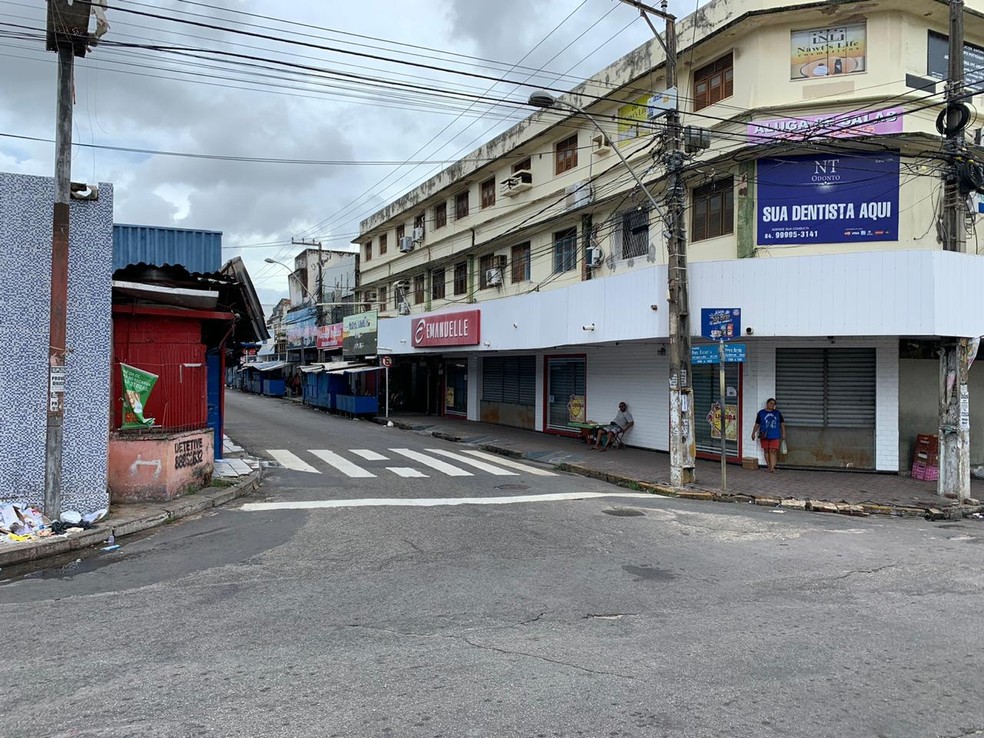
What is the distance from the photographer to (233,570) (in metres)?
6.82

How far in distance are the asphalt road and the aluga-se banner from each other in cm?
201

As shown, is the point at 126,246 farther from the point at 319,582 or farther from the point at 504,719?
the point at 504,719

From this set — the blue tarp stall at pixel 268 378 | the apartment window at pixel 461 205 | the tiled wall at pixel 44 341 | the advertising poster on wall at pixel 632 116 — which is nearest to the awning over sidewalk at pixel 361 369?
the apartment window at pixel 461 205

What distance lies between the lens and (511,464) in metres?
16.8

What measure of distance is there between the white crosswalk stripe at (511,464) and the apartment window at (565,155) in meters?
10.0

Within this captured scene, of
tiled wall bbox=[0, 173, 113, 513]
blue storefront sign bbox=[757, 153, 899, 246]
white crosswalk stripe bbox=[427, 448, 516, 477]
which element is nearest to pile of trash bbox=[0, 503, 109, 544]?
tiled wall bbox=[0, 173, 113, 513]

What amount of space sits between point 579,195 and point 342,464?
1122 centimetres

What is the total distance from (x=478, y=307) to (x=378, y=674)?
19456 mm

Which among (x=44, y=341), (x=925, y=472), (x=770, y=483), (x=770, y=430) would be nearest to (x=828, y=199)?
(x=770, y=430)

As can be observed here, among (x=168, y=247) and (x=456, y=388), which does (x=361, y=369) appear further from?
(x=168, y=247)

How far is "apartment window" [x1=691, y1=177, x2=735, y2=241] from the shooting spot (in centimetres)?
1588

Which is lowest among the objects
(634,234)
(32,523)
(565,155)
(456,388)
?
(32,523)

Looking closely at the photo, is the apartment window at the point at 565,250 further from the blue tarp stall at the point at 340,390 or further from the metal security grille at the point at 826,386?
the blue tarp stall at the point at 340,390

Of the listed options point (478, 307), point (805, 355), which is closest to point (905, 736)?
point (805, 355)
